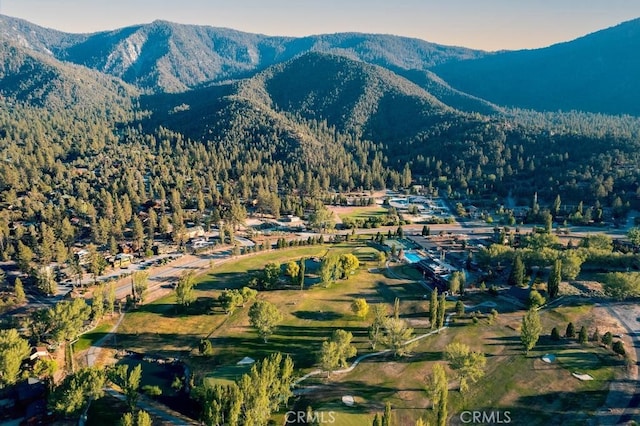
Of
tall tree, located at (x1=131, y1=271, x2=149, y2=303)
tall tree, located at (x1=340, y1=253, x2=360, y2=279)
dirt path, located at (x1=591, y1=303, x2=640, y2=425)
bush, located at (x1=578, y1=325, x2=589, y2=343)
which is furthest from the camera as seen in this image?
tall tree, located at (x1=340, y1=253, x2=360, y2=279)

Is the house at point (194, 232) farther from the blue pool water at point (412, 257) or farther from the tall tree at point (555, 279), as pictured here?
the tall tree at point (555, 279)

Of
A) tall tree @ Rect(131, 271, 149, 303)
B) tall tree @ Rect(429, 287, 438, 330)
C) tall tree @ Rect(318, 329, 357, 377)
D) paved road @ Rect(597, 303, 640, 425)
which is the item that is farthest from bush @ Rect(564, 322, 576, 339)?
tall tree @ Rect(131, 271, 149, 303)

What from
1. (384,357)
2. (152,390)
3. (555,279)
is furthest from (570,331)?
(152,390)

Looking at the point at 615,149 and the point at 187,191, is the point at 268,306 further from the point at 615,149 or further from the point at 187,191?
the point at 615,149

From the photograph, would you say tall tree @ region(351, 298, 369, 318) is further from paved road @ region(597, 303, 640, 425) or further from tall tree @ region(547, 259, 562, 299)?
tall tree @ region(547, 259, 562, 299)

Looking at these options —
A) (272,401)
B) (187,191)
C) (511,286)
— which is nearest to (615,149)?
(511,286)
